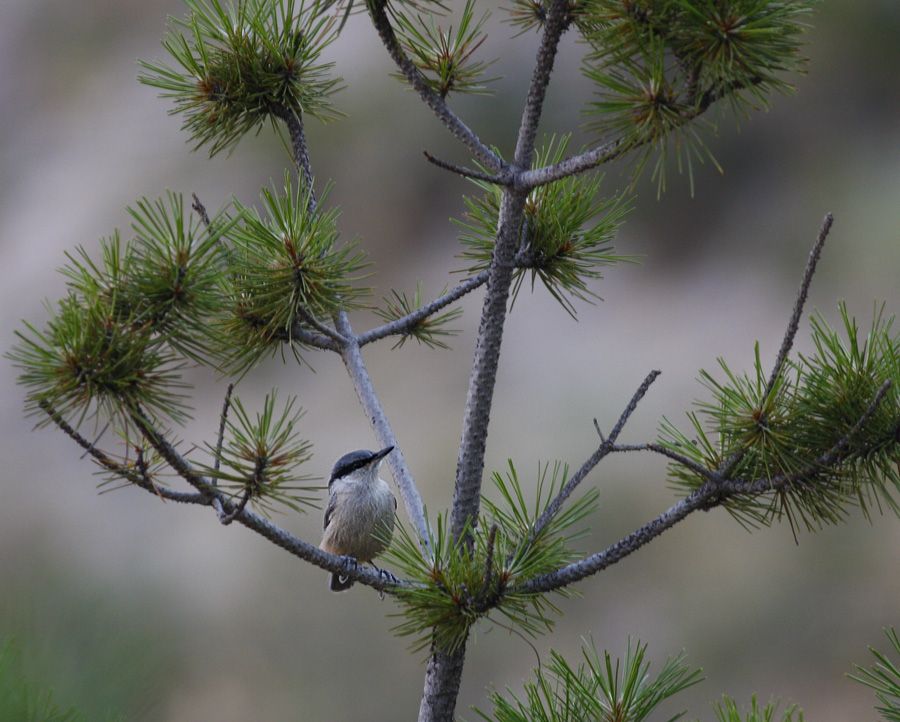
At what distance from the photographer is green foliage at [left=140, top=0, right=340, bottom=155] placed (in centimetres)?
203

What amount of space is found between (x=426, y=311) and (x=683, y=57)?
788 mm

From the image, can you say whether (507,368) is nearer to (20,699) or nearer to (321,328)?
(321,328)

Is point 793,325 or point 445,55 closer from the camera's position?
point 793,325

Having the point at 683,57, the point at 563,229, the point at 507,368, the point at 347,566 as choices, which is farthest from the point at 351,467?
the point at 507,368

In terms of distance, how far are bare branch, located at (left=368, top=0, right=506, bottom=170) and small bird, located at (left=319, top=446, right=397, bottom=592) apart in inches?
57.3

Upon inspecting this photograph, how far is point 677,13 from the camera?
1.45 metres

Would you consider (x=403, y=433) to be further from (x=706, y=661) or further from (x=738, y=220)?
(x=738, y=220)

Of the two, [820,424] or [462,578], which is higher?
[820,424]

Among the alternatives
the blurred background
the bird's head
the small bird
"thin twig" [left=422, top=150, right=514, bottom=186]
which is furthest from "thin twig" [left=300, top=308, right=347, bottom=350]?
the blurred background

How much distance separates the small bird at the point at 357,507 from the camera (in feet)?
9.87

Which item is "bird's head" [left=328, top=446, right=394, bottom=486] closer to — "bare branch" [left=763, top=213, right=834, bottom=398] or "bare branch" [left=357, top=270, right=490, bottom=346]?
"bare branch" [left=357, top=270, right=490, bottom=346]

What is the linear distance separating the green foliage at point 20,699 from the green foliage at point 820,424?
3.14 feet

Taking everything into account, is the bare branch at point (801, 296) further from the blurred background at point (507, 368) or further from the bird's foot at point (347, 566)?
the blurred background at point (507, 368)

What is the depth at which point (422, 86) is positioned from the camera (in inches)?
65.0
